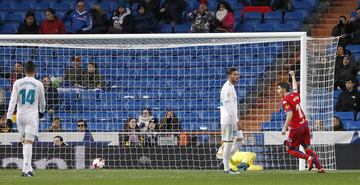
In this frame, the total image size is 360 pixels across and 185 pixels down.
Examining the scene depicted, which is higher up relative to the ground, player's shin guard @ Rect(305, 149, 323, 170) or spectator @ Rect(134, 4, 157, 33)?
spectator @ Rect(134, 4, 157, 33)

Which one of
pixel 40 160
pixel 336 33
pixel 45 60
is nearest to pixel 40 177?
pixel 40 160

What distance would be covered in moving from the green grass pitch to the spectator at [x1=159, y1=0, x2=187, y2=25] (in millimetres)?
8243

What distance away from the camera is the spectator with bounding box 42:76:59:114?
22831mm

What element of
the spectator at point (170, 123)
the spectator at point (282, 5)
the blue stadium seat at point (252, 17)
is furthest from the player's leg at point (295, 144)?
the spectator at point (282, 5)

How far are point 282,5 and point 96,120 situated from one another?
7072 millimetres

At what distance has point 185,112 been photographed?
23.2 meters

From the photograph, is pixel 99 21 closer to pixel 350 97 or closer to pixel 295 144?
pixel 350 97

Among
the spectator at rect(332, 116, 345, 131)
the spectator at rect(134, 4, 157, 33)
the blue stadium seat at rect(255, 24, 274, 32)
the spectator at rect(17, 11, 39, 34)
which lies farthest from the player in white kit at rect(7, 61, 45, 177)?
the blue stadium seat at rect(255, 24, 274, 32)

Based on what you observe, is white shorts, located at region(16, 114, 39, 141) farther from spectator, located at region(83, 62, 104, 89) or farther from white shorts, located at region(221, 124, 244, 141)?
spectator, located at region(83, 62, 104, 89)

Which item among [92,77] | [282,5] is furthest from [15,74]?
[282,5]

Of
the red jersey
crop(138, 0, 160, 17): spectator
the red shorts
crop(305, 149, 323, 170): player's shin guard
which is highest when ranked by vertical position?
crop(138, 0, 160, 17): spectator

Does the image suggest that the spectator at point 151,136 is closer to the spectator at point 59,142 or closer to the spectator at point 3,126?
the spectator at point 59,142

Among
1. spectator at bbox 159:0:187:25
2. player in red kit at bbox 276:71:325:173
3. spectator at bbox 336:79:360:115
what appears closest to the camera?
player in red kit at bbox 276:71:325:173

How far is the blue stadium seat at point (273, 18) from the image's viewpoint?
27.6 m
